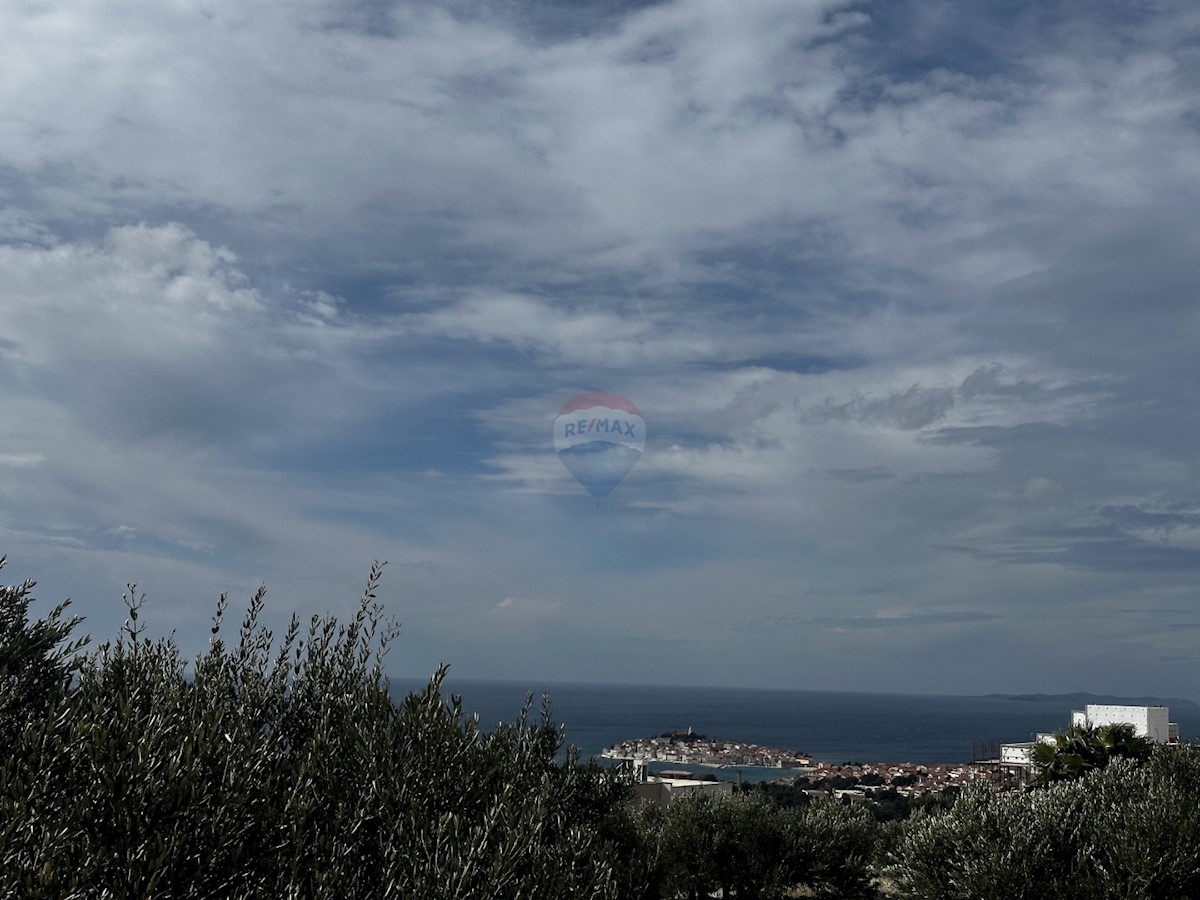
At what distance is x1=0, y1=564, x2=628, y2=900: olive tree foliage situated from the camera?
240 inches

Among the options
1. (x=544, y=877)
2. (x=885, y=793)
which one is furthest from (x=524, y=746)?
(x=885, y=793)

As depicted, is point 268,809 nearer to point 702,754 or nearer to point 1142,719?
point 1142,719

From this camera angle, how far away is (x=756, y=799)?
25.9 m

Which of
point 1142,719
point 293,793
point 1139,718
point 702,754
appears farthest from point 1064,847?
point 702,754

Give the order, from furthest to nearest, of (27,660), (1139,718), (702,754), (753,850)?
1. (702,754)
2. (1139,718)
3. (753,850)
4. (27,660)

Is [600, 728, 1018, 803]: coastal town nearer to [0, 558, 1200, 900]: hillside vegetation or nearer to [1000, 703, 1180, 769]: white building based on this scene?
[1000, 703, 1180, 769]: white building

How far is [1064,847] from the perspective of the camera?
16.8 m

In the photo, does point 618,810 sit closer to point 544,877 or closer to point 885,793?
point 544,877

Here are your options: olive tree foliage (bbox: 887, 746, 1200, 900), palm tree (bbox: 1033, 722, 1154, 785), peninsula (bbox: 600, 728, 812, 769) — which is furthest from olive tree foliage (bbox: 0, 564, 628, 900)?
peninsula (bbox: 600, 728, 812, 769)

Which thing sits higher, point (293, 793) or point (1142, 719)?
point (293, 793)

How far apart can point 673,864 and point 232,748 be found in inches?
721

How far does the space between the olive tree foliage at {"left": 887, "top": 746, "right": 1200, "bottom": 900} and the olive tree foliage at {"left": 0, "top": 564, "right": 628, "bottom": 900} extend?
10208 mm

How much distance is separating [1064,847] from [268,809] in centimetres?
1499

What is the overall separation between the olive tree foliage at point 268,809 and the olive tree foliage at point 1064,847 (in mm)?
10208
